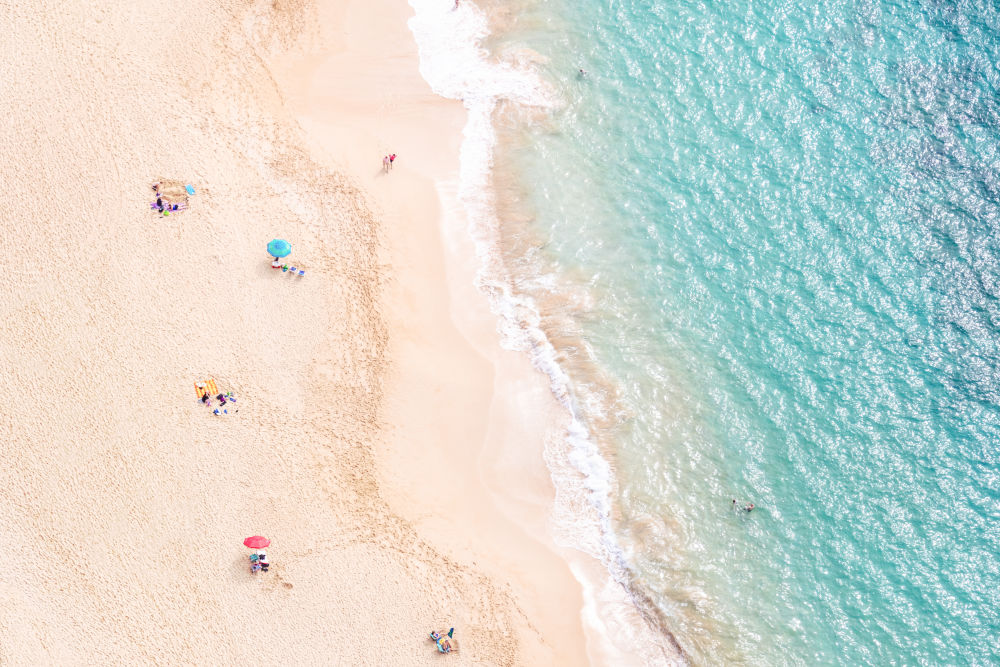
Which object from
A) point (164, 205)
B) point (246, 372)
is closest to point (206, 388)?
point (246, 372)

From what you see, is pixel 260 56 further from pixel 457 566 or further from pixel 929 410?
pixel 929 410

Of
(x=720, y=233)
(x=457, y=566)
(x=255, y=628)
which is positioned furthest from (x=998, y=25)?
(x=255, y=628)

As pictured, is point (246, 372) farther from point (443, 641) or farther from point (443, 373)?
point (443, 641)

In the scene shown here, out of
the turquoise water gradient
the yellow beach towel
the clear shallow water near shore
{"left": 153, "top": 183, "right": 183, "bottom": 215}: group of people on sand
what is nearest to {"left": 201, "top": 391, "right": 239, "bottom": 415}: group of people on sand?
the yellow beach towel

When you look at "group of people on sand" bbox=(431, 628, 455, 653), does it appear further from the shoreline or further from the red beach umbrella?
the red beach umbrella

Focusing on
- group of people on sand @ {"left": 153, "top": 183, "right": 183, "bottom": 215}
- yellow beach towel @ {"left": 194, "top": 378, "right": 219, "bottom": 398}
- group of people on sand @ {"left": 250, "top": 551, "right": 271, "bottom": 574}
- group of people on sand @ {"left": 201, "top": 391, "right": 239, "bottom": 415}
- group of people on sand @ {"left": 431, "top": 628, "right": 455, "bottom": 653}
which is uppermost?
group of people on sand @ {"left": 153, "top": 183, "right": 183, "bottom": 215}

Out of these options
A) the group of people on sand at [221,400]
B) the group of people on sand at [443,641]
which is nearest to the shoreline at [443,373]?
the group of people on sand at [443,641]

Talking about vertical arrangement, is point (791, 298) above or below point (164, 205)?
above
